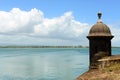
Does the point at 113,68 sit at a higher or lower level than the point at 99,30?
lower

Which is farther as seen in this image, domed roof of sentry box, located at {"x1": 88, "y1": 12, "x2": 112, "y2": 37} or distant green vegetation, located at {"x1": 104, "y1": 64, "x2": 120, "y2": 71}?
domed roof of sentry box, located at {"x1": 88, "y1": 12, "x2": 112, "y2": 37}

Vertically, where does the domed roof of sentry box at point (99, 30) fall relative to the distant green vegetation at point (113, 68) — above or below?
above

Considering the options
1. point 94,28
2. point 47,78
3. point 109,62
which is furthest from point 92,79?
point 47,78

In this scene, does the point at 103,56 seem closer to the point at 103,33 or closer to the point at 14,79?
the point at 103,33

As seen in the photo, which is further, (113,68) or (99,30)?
(99,30)

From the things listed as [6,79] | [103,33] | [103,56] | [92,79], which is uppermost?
[103,33]

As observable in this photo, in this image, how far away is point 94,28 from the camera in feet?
65.0

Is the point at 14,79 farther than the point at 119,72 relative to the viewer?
Yes

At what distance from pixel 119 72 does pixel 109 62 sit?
94.6 inches

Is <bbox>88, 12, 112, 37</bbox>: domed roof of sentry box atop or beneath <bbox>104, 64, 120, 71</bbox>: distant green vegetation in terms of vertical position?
atop

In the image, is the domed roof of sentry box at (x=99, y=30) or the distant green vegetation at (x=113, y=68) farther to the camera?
the domed roof of sentry box at (x=99, y=30)

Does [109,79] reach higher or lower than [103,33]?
lower

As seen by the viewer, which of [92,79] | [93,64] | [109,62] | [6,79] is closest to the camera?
[92,79]

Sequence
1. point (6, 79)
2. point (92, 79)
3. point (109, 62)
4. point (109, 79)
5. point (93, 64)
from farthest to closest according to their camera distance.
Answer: point (6, 79) < point (93, 64) < point (109, 62) < point (92, 79) < point (109, 79)
